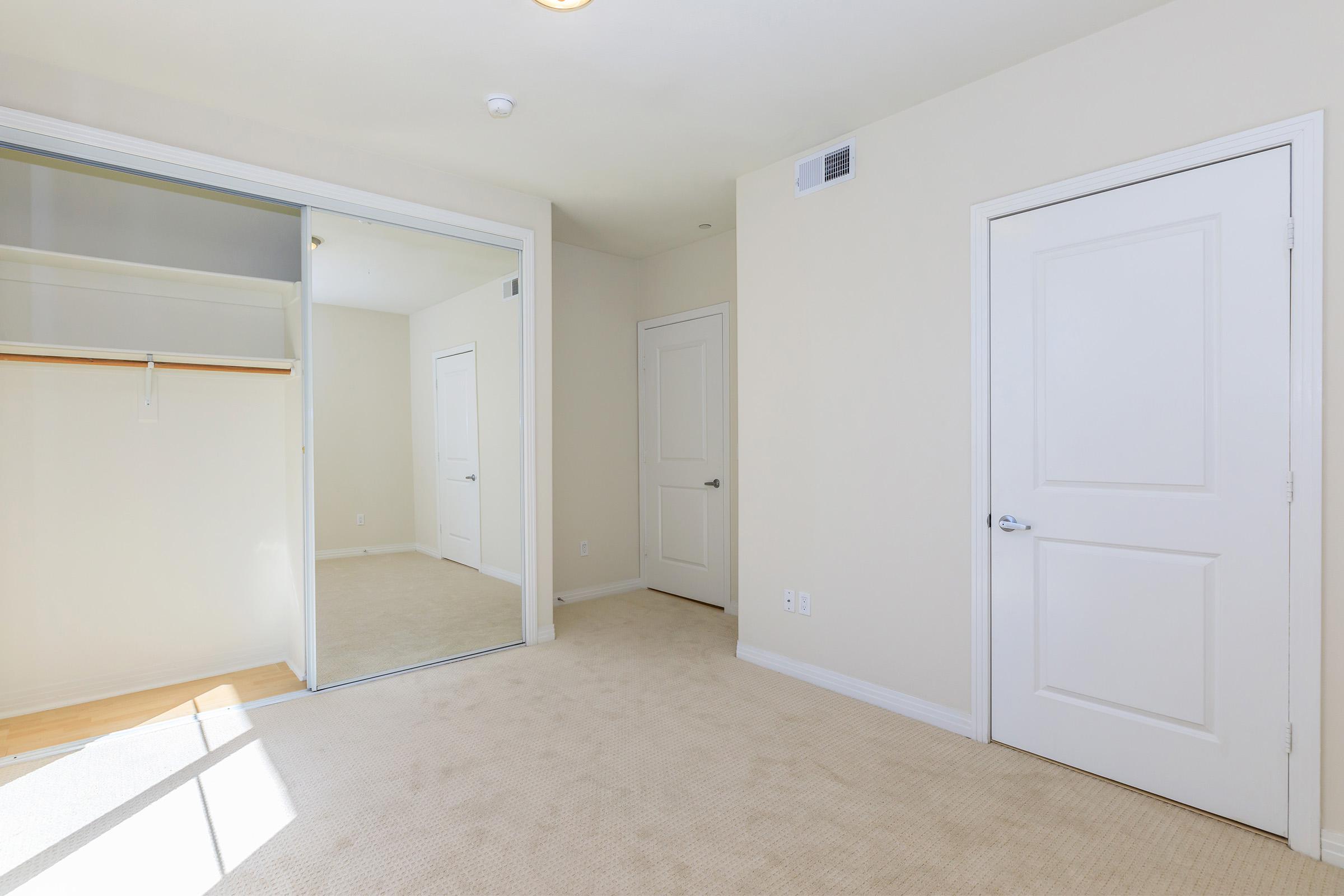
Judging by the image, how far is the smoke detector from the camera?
2.73 m

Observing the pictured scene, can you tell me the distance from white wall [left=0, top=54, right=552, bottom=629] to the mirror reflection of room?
0.18 meters

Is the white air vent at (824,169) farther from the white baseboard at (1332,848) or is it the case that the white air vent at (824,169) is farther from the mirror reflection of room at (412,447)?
the white baseboard at (1332,848)

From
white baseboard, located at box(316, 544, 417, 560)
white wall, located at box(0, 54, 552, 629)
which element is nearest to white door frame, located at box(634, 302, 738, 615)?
white wall, located at box(0, 54, 552, 629)

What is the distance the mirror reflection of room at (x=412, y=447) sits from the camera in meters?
3.27

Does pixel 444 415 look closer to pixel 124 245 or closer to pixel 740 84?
pixel 124 245

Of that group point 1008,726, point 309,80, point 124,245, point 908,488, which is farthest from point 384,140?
point 1008,726

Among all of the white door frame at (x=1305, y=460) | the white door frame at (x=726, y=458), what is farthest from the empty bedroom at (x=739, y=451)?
the white door frame at (x=726, y=458)

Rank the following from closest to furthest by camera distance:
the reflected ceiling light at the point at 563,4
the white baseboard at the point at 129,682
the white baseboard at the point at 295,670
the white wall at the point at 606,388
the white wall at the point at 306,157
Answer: the reflected ceiling light at the point at 563,4 → the white wall at the point at 306,157 → the white baseboard at the point at 129,682 → the white baseboard at the point at 295,670 → the white wall at the point at 606,388

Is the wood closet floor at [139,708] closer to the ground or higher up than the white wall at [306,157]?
closer to the ground

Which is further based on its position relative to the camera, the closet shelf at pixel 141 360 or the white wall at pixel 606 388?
the white wall at pixel 606 388

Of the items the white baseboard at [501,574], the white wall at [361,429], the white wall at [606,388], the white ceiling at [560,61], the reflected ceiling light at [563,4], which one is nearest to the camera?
the reflected ceiling light at [563,4]

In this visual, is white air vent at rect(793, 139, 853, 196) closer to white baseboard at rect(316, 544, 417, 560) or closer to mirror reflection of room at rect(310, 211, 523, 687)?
mirror reflection of room at rect(310, 211, 523, 687)

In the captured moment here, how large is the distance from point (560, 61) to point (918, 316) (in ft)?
6.02

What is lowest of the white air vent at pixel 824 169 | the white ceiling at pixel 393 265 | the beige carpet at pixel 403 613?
the beige carpet at pixel 403 613
